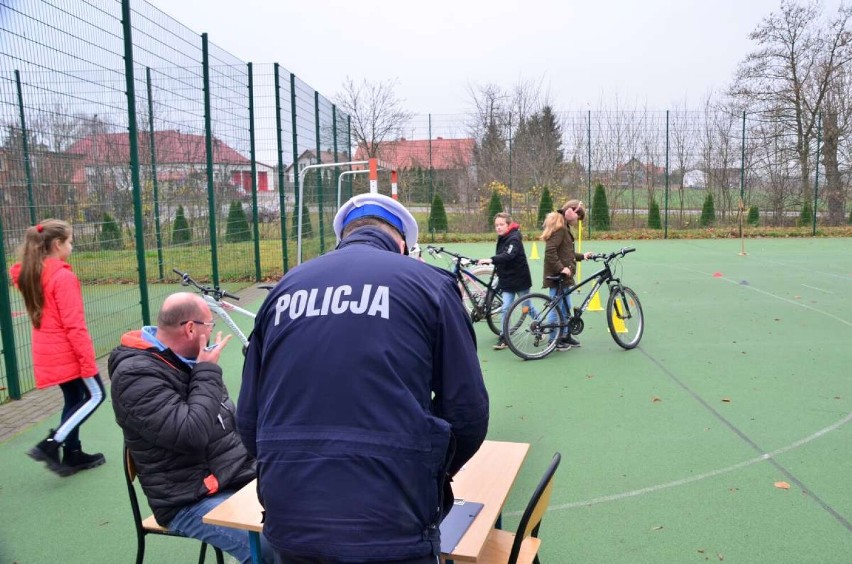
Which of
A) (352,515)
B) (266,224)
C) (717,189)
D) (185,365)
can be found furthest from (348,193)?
(352,515)

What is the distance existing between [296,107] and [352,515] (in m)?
12.1

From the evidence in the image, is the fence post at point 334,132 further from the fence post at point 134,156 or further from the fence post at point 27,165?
the fence post at point 27,165

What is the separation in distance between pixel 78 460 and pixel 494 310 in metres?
4.85

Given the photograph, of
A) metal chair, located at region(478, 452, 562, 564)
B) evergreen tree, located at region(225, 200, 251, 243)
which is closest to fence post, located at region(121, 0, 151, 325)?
evergreen tree, located at region(225, 200, 251, 243)

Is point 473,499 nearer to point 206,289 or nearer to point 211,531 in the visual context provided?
point 211,531

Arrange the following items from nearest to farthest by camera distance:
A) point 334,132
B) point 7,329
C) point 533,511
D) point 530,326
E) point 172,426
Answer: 1. point 533,511
2. point 172,426
3. point 7,329
4. point 530,326
5. point 334,132

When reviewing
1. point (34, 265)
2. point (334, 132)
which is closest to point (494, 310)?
point (34, 265)

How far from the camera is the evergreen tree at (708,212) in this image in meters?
22.1

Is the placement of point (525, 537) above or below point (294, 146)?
below

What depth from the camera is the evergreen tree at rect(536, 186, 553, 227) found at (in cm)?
2214

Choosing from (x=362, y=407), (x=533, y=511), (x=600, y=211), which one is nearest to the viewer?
(x=362, y=407)

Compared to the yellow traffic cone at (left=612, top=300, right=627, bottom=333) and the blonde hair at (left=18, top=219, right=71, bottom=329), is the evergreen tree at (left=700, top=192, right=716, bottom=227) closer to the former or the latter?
the yellow traffic cone at (left=612, top=300, right=627, bottom=333)

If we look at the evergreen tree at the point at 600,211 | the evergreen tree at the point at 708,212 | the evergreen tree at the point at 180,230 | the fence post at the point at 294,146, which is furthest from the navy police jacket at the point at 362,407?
the evergreen tree at the point at 708,212

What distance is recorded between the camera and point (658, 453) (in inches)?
177
